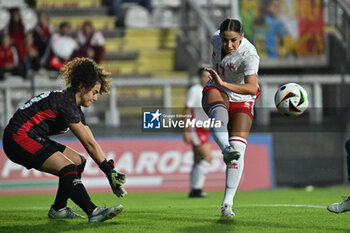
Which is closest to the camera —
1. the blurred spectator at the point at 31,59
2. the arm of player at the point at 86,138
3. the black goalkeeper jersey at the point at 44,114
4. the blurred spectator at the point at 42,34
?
the arm of player at the point at 86,138

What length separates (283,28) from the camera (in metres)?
19.1

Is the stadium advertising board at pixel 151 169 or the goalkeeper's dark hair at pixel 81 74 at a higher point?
the goalkeeper's dark hair at pixel 81 74

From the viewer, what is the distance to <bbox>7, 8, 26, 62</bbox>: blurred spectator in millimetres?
19234

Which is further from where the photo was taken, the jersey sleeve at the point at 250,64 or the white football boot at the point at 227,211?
the jersey sleeve at the point at 250,64

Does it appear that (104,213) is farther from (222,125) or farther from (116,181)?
(222,125)

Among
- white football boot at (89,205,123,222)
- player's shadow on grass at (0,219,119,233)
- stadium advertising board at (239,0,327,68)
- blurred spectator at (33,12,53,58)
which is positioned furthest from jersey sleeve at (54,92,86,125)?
blurred spectator at (33,12,53,58)

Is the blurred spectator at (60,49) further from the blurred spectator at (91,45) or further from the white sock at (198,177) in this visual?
the white sock at (198,177)

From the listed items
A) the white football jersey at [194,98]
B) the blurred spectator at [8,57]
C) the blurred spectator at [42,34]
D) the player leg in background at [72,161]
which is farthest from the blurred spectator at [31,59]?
the player leg in background at [72,161]

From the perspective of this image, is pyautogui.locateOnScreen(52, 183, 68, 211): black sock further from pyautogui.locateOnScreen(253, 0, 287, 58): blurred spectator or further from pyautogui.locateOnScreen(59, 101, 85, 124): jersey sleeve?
pyautogui.locateOnScreen(253, 0, 287, 58): blurred spectator

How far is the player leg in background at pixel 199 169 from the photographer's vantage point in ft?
43.0

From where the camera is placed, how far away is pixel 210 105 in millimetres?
8227

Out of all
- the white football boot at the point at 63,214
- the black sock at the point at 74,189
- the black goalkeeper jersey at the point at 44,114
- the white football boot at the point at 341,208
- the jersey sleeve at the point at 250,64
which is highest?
the jersey sleeve at the point at 250,64

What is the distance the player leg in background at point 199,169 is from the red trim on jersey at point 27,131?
6.10m

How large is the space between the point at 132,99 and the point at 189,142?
167 inches
